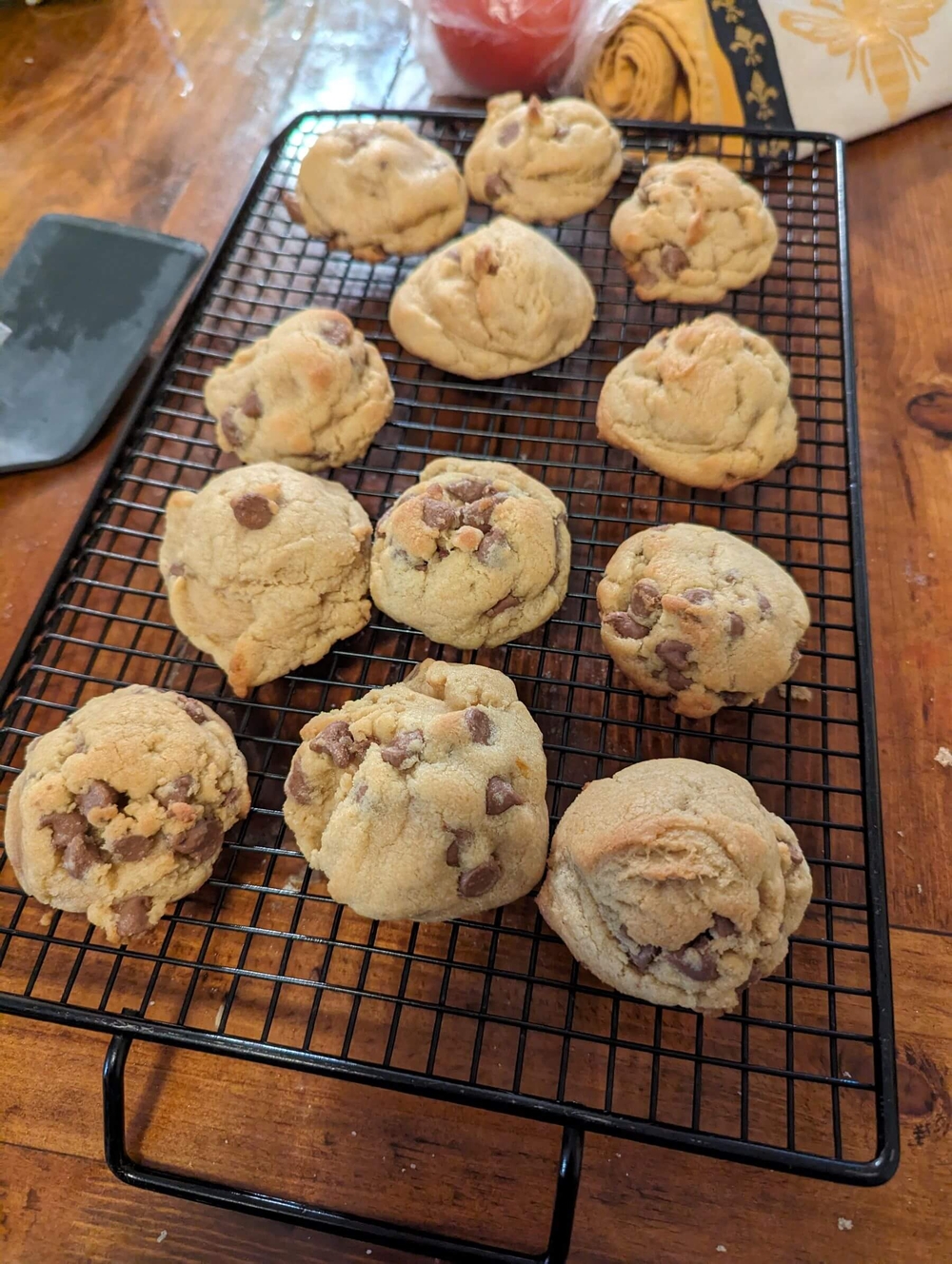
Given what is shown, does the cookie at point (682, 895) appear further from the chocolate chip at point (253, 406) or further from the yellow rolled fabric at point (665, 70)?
the yellow rolled fabric at point (665, 70)

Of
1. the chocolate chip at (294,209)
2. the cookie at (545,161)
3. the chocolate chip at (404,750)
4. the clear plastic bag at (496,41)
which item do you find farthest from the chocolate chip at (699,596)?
the clear plastic bag at (496,41)

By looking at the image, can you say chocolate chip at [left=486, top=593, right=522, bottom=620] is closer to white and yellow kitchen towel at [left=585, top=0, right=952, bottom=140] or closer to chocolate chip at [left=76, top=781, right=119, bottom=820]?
chocolate chip at [left=76, top=781, right=119, bottom=820]

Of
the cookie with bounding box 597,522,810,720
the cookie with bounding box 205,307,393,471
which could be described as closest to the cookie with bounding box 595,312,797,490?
the cookie with bounding box 597,522,810,720

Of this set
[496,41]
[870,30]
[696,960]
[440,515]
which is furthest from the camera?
[496,41]

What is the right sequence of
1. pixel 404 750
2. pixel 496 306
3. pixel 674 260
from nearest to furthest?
pixel 404 750 → pixel 496 306 → pixel 674 260

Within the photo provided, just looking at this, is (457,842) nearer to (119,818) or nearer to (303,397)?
(119,818)

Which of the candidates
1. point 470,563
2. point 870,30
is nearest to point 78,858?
point 470,563
